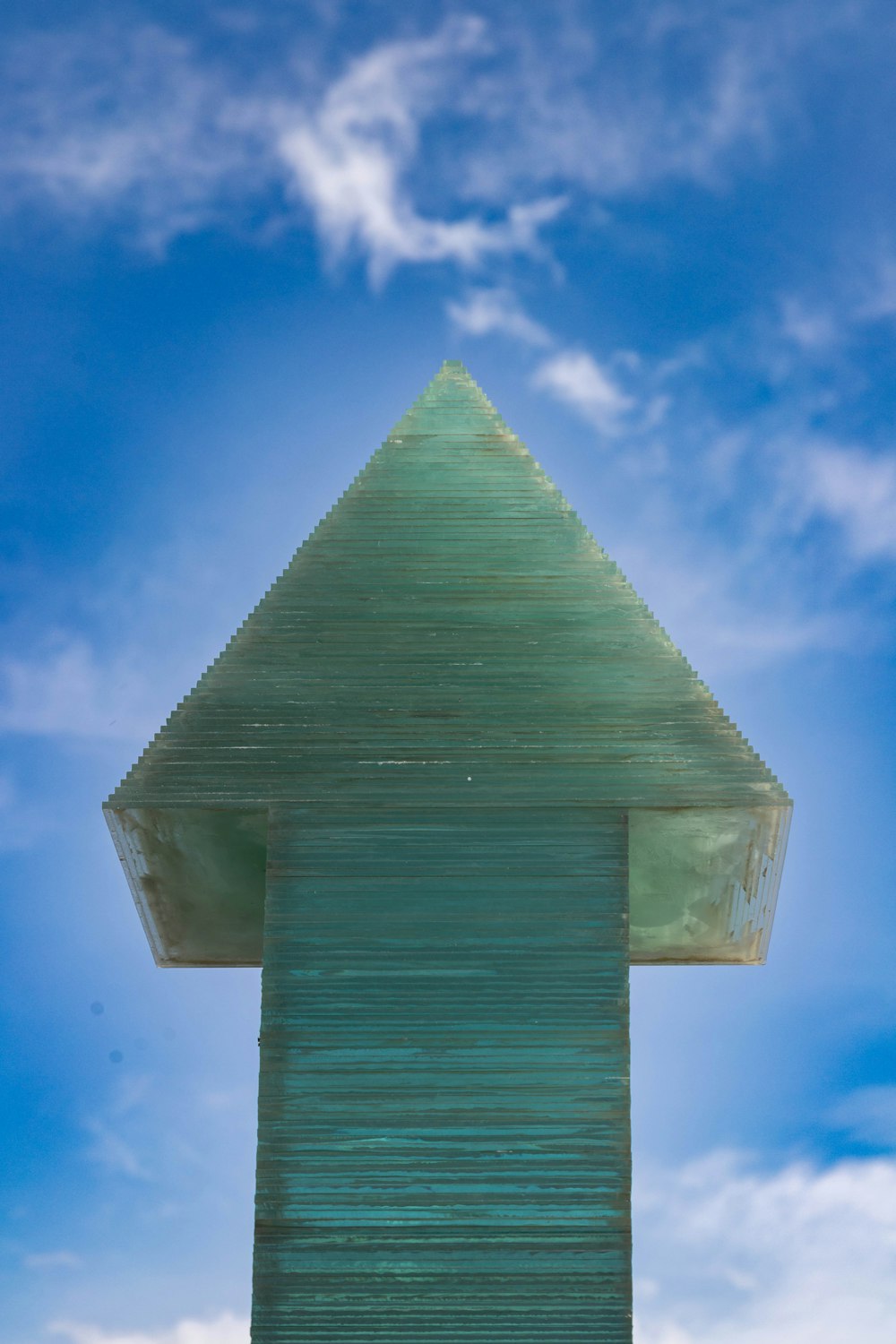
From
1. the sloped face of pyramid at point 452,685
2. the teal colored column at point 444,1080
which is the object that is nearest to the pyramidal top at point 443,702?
the sloped face of pyramid at point 452,685

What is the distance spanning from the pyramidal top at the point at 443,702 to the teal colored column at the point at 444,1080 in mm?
423

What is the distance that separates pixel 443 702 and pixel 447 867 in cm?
160

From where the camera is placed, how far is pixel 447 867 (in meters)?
13.8

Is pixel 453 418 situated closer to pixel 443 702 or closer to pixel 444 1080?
pixel 443 702

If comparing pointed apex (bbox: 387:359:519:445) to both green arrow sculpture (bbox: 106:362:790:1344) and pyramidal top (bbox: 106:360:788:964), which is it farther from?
pyramidal top (bbox: 106:360:788:964)

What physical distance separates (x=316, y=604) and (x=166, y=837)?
8.82 ft

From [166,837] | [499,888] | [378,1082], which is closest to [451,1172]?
[378,1082]

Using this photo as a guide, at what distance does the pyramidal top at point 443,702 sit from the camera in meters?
14.0

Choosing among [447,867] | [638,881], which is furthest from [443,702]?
[638,881]

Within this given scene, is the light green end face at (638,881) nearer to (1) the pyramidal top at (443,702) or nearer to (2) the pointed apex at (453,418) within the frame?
(1) the pyramidal top at (443,702)

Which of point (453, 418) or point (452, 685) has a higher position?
point (453, 418)

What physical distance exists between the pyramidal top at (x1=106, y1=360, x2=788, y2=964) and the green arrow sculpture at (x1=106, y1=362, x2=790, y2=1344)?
3 cm

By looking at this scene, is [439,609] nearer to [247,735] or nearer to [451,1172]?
[247,735]

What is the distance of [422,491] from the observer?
15.9 metres
